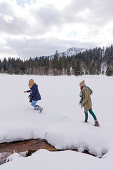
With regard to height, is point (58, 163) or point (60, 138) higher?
point (58, 163)

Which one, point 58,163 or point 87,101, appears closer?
point 58,163

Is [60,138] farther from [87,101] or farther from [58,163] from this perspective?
[87,101]

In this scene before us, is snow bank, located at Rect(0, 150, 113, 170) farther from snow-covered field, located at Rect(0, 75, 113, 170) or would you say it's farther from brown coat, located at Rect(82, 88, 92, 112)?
brown coat, located at Rect(82, 88, 92, 112)

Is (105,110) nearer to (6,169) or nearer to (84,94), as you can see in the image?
(84,94)

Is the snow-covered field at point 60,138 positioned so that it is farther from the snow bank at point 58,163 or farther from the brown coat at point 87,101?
the brown coat at point 87,101

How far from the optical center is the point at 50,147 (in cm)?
430

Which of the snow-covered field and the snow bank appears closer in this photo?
the snow bank

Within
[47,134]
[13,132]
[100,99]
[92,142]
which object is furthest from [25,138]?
[100,99]

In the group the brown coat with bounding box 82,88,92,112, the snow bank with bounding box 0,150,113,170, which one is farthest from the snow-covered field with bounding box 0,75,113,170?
the brown coat with bounding box 82,88,92,112

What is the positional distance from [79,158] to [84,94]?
300 centimetres

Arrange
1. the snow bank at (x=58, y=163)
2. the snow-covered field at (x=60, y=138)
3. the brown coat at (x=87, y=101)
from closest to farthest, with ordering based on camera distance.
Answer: the snow bank at (x=58, y=163) → the snow-covered field at (x=60, y=138) → the brown coat at (x=87, y=101)

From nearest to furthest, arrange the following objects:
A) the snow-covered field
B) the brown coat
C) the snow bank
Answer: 1. the snow bank
2. the snow-covered field
3. the brown coat

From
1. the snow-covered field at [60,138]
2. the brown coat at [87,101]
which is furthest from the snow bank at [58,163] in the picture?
the brown coat at [87,101]

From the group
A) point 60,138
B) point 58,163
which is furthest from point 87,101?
point 58,163
